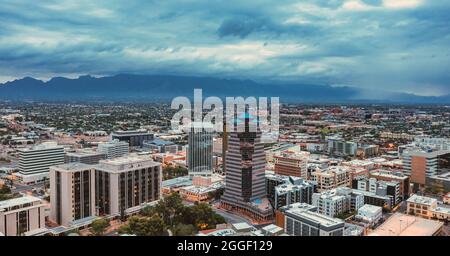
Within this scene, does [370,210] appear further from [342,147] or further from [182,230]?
[342,147]

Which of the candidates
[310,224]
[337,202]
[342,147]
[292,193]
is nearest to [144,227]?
[310,224]

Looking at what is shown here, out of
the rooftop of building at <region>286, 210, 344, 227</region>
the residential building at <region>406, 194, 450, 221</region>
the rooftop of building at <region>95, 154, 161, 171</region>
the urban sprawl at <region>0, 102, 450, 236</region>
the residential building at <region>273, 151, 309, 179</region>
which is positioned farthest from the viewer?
the residential building at <region>273, 151, 309, 179</region>

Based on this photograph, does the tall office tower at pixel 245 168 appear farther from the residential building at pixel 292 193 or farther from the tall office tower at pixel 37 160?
the tall office tower at pixel 37 160

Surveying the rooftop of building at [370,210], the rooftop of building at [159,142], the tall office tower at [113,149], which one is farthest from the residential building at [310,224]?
the rooftop of building at [159,142]

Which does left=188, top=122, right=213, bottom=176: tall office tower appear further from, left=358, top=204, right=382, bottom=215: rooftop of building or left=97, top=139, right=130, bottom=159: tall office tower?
left=358, top=204, right=382, bottom=215: rooftop of building

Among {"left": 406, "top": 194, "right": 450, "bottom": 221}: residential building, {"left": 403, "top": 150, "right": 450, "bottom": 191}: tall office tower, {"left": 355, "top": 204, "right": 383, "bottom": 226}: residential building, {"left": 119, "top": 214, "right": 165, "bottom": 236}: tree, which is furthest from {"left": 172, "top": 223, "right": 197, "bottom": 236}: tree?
{"left": 403, "top": 150, "right": 450, "bottom": 191}: tall office tower
